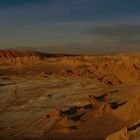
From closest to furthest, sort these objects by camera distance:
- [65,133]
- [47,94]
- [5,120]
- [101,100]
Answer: [65,133]
[5,120]
[101,100]
[47,94]

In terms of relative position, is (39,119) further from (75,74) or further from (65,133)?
(75,74)

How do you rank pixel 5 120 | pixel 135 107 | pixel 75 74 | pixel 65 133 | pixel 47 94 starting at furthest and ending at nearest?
pixel 75 74 < pixel 47 94 < pixel 5 120 < pixel 135 107 < pixel 65 133

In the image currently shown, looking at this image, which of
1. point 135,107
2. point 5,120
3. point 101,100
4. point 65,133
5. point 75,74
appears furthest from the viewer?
point 75,74

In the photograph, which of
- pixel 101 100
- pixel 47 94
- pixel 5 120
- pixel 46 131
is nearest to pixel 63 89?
pixel 47 94

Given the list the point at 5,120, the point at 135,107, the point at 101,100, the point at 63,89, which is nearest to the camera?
the point at 135,107

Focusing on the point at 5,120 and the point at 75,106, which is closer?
the point at 5,120

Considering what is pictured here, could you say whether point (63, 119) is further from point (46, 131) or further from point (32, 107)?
point (32, 107)

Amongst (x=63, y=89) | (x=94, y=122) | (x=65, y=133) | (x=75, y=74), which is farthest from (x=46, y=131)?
(x=75, y=74)

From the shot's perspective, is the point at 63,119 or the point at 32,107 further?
the point at 32,107
